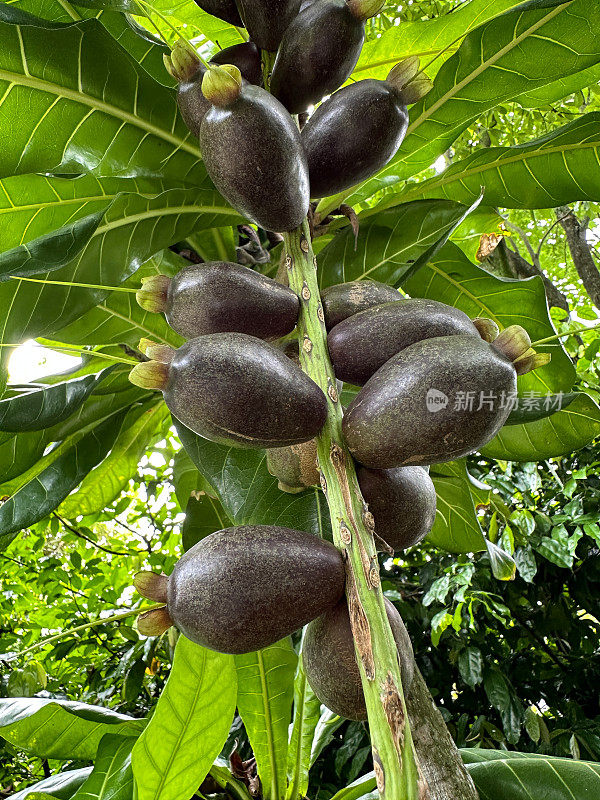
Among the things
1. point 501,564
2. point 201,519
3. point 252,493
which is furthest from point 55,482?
point 501,564

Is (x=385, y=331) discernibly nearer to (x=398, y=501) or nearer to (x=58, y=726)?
(x=398, y=501)

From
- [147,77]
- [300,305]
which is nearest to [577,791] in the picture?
[300,305]

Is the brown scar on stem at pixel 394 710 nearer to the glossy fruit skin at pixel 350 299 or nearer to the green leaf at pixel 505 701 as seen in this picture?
the glossy fruit skin at pixel 350 299

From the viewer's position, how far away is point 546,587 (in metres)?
2.18

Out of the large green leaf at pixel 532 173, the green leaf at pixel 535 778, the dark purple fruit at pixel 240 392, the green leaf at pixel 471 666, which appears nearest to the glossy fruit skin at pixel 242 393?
the dark purple fruit at pixel 240 392

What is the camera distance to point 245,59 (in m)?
0.71

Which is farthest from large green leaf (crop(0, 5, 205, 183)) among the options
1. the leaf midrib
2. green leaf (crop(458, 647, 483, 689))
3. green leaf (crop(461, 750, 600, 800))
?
green leaf (crop(458, 647, 483, 689))

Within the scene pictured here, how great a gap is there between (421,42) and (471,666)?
160cm

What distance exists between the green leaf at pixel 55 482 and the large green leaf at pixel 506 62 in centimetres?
49

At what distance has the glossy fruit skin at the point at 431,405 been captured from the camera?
471 millimetres

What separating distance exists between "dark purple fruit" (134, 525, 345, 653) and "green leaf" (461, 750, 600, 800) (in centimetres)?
53

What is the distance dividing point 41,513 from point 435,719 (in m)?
0.58

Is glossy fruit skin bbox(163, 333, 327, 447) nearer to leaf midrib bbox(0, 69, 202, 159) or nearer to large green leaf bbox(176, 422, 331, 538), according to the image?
large green leaf bbox(176, 422, 331, 538)

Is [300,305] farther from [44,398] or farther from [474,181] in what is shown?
[474,181]
